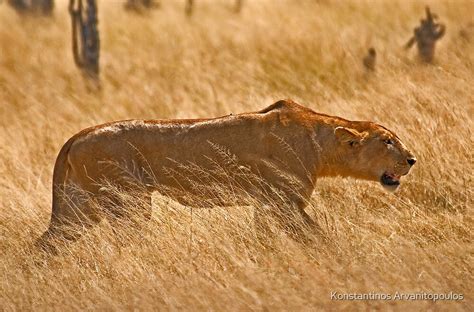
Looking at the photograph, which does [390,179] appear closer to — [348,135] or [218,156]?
[348,135]

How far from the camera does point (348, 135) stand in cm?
718

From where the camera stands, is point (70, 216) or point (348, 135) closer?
point (348, 135)

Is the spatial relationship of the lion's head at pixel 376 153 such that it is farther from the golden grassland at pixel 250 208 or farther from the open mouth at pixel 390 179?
the golden grassland at pixel 250 208

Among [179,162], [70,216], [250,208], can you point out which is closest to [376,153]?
[250,208]

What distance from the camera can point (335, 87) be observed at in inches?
453

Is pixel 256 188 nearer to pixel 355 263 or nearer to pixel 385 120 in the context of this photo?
pixel 355 263

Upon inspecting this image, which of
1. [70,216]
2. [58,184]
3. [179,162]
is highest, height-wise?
[179,162]

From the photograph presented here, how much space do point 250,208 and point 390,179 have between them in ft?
3.18

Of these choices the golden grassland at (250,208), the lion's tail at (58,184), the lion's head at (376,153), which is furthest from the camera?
the lion's tail at (58,184)

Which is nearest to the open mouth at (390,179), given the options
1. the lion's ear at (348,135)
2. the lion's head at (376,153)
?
the lion's head at (376,153)

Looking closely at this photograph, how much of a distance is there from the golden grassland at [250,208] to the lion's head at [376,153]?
0.24 meters

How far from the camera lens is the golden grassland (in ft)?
19.9

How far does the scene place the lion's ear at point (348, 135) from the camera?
718 cm

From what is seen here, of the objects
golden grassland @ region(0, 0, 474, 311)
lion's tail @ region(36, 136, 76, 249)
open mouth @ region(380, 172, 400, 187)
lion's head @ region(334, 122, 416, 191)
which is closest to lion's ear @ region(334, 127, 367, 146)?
lion's head @ region(334, 122, 416, 191)
